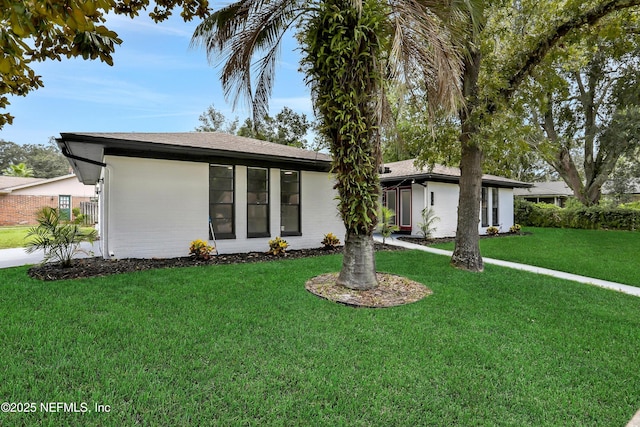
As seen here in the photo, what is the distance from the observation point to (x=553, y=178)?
41750 mm

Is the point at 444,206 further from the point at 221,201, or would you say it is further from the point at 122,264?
the point at 122,264

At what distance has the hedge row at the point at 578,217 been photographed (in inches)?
624

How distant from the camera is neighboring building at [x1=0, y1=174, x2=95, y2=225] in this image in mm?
20031

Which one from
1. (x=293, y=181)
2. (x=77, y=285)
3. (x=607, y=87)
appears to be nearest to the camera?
(x=77, y=285)

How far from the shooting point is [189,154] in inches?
315

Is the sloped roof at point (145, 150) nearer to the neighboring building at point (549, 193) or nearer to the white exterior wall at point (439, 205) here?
the white exterior wall at point (439, 205)

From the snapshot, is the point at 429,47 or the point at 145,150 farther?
the point at 145,150

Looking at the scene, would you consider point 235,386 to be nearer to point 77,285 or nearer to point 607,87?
point 77,285

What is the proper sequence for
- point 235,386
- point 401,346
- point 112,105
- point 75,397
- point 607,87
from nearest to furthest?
1. point 75,397
2. point 235,386
3. point 401,346
4. point 607,87
5. point 112,105

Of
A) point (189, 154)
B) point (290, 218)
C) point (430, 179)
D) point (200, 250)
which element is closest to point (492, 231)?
point (430, 179)

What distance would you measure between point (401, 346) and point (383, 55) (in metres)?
4.66

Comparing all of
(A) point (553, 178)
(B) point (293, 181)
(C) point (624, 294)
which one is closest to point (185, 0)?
(B) point (293, 181)

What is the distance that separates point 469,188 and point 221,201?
6.33 m

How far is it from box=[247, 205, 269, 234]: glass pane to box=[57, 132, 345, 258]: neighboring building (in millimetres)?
29
